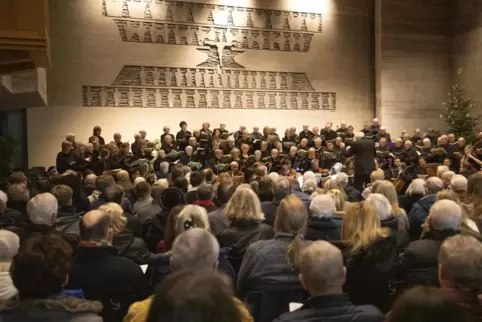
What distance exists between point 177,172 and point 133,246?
3.24 metres

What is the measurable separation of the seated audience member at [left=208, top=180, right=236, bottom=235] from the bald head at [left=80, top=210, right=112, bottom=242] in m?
1.22

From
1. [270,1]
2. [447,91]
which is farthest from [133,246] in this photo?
[447,91]

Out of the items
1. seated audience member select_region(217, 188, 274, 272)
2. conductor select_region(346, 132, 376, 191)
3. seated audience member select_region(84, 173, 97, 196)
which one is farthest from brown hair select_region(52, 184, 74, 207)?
conductor select_region(346, 132, 376, 191)

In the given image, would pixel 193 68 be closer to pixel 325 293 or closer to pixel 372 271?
pixel 372 271

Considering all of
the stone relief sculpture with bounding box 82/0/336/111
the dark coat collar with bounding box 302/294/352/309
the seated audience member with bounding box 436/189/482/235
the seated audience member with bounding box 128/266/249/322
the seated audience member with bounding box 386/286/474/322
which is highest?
the stone relief sculpture with bounding box 82/0/336/111

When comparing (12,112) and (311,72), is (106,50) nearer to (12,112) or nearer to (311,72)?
(12,112)

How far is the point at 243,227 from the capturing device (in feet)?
13.1

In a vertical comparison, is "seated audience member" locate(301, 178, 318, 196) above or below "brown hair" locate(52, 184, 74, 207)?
below

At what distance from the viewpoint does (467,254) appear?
7.73 ft

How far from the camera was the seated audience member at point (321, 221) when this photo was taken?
154 inches

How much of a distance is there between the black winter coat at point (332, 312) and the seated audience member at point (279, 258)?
0.87 metres

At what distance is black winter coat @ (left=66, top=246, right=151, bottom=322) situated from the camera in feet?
10.0

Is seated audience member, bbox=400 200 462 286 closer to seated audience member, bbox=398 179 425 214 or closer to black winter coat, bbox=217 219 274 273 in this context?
black winter coat, bbox=217 219 274 273

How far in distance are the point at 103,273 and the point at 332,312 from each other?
136cm
